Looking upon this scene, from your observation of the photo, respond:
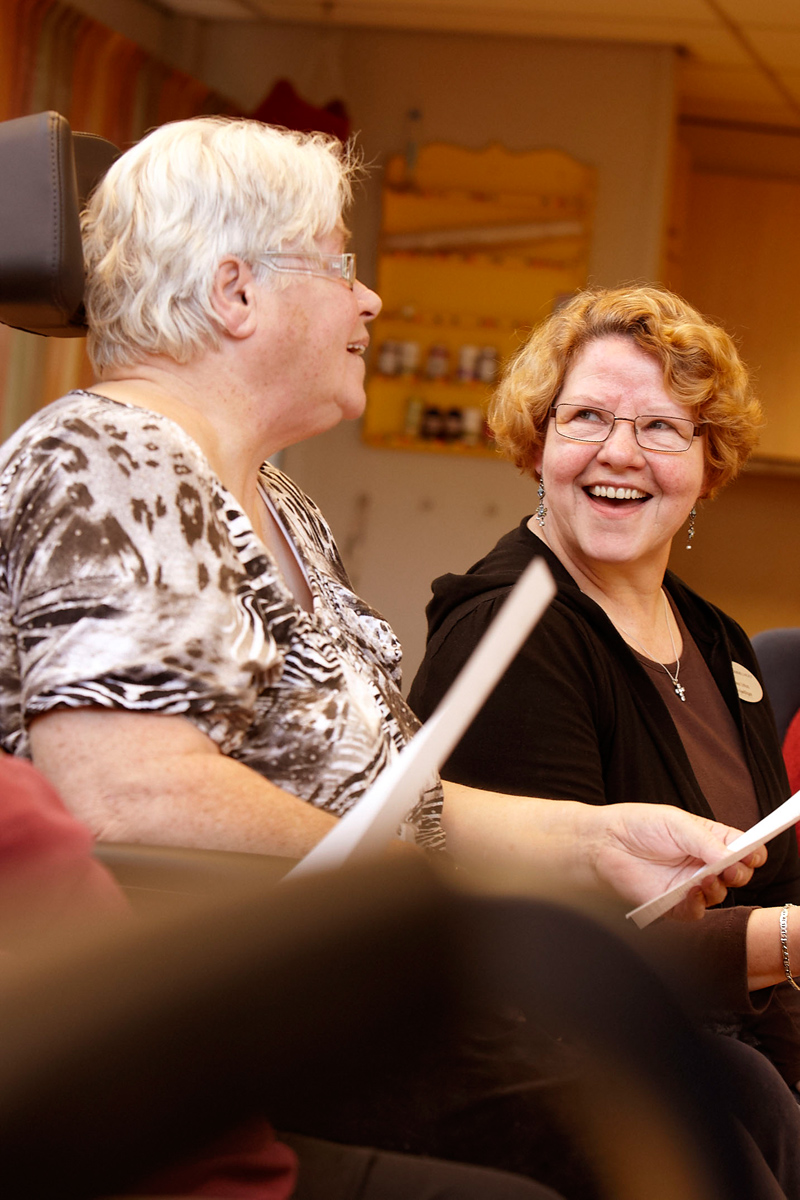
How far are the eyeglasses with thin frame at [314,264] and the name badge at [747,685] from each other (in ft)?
2.99

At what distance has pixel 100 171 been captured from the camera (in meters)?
1.24

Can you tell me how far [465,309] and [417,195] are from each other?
462 millimetres

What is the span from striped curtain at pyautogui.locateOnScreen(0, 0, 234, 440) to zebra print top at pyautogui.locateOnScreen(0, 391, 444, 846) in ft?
9.00

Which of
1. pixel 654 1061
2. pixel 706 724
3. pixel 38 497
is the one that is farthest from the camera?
pixel 706 724

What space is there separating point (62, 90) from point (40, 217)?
9.55ft

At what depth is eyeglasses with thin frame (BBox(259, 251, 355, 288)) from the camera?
43.9 inches

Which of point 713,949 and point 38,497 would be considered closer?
point 38,497

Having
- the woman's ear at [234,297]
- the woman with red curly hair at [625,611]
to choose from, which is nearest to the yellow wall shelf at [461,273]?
the woman with red curly hair at [625,611]

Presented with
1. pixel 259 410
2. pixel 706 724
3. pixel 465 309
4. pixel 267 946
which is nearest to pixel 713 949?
pixel 706 724

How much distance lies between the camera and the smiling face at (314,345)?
1.13 meters

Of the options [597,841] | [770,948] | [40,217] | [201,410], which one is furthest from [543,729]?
[40,217]

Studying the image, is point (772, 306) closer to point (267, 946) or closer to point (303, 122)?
point (303, 122)

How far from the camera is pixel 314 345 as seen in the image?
1160 millimetres

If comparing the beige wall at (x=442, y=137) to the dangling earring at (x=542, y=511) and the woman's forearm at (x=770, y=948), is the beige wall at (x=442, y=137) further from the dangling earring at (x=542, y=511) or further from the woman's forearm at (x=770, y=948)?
the woman's forearm at (x=770, y=948)
